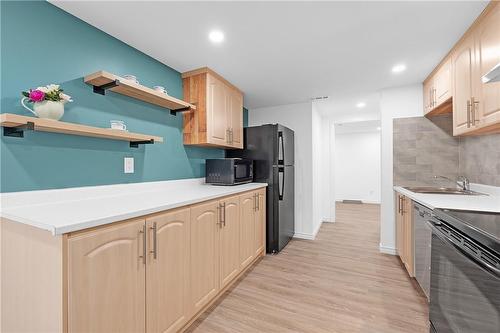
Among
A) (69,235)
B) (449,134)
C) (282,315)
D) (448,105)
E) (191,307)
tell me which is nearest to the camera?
(69,235)

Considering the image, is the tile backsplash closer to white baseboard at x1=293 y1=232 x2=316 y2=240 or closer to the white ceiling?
the white ceiling

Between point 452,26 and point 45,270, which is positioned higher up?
point 452,26

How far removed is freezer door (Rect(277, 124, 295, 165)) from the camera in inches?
123

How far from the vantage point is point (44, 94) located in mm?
1295

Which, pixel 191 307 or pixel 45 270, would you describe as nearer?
pixel 45 270

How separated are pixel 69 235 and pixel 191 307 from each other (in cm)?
106

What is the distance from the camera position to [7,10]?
4.17 feet

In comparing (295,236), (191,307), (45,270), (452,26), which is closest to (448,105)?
(452,26)

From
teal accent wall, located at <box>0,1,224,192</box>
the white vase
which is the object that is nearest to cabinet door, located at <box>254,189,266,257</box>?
teal accent wall, located at <box>0,1,224,192</box>

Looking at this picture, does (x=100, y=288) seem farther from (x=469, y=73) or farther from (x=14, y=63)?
(x=469, y=73)

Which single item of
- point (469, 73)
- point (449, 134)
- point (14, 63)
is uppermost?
point (469, 73)

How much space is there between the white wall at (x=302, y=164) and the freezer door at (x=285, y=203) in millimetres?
196

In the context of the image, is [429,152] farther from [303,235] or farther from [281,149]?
[303,235]

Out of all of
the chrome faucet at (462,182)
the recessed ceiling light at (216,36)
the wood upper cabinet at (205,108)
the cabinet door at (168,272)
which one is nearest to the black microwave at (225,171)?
the wood upper cabinet at (205,108)
